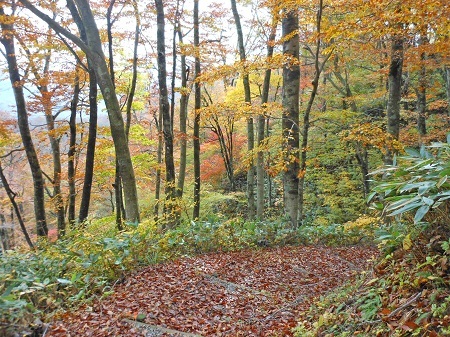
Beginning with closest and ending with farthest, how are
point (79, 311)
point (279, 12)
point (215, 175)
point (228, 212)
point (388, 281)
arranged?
point (388, 281)
point (79, 311)
point (279, 12)
point (228, 212)
point (215, 175)

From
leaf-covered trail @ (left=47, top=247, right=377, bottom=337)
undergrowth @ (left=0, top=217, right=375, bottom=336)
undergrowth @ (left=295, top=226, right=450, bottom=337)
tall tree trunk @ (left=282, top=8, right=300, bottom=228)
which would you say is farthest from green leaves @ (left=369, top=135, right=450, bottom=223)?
tall tree trunk @ (left=282, top=8, right=300, bottom=228)

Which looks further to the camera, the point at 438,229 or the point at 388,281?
the point at 388,281

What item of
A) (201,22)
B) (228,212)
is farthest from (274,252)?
(228,212)

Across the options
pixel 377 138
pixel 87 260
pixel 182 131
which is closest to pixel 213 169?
pixel 182 131

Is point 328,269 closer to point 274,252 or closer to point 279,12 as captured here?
point 274,252

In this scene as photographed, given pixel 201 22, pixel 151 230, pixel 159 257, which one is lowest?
pixel 159 257

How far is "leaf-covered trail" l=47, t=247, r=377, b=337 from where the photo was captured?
3631 millimetres

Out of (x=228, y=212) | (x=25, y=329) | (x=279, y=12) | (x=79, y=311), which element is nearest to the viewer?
(x=25, y=329)

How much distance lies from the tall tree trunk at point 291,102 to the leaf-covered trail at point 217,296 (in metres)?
2.11

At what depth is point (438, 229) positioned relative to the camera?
8.17 feet

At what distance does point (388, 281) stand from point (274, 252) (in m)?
4.86

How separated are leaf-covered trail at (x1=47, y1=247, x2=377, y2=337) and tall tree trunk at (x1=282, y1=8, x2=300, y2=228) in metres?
2.11

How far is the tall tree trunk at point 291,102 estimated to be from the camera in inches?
310

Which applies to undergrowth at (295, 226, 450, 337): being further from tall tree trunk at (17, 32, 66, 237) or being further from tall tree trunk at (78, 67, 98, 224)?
tall tree trunk at (17, 32, 66, 237)
